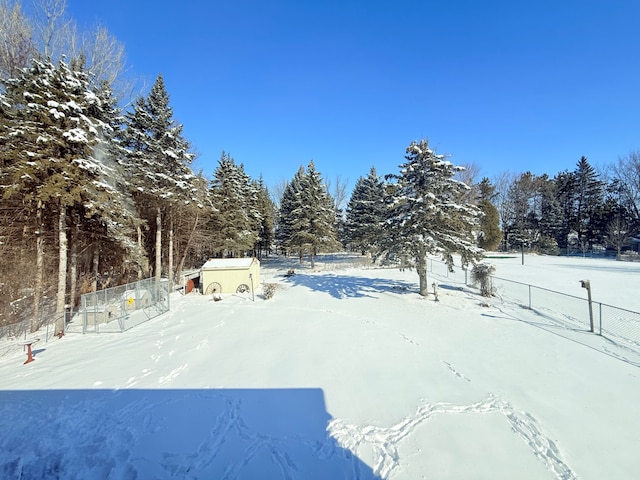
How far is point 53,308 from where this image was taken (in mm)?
12992

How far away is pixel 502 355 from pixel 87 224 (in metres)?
16.0

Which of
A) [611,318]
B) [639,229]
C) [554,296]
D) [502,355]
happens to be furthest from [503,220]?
[502,355]

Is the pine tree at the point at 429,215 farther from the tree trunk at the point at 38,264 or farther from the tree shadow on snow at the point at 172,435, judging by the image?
the tree trunk at the point at 38,264

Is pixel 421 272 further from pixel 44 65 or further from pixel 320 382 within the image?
pixel 44 65

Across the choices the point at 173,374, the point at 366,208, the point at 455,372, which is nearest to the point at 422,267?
the point at 455,372

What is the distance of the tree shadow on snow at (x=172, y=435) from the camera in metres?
3.74

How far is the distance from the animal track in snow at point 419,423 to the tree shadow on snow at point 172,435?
213 millimetres

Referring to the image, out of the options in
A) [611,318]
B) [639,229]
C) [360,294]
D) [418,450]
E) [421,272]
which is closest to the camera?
[418,450]

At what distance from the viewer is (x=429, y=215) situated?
12.8 m

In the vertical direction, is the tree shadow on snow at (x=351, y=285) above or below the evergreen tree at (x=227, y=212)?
below

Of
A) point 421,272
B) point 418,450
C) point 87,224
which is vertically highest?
point 87,224

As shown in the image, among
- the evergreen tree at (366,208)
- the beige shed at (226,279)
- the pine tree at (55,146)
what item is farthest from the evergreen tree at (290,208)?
the pine tree at (55,146)

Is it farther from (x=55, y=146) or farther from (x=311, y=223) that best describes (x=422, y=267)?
(x=55, y=146)

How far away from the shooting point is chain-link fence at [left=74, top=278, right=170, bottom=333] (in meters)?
10.3
